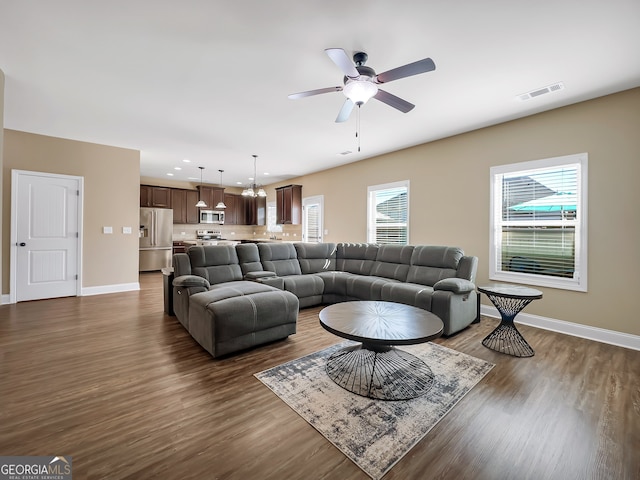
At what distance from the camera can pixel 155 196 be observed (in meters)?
8.24

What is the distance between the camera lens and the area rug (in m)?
1.61

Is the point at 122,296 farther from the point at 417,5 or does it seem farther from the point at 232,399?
the point at 417,5

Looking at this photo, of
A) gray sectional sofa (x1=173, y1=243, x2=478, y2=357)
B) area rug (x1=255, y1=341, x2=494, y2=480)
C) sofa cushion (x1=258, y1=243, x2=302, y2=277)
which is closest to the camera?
area rug (x1=255, y1=341, x2=494, y2=480)

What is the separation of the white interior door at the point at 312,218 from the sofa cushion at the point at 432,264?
346 centimetres

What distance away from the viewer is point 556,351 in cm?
300

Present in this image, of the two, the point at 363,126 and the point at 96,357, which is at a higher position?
the point at 363,126

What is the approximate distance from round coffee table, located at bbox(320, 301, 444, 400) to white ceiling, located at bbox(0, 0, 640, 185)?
2402mm

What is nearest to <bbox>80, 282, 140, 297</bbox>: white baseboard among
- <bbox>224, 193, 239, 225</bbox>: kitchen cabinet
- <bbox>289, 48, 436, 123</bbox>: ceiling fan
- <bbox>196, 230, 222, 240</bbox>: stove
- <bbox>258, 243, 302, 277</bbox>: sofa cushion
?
<bbox>258, 243, 302, 277</bbox>: sofa cushion

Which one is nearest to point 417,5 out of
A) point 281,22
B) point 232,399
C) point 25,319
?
point 281,22

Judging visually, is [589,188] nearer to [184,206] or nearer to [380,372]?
[380,372]

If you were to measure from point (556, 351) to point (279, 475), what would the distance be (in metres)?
3.19

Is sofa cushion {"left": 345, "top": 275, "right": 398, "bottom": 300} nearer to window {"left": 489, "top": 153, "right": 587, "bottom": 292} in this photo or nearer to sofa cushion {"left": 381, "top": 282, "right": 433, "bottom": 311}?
sofa cushion {"left": 381, "top": 282, "right": 433, "bottom": 311}

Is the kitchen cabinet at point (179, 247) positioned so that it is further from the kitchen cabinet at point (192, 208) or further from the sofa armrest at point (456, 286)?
the sofa armrest at point (456, 286)

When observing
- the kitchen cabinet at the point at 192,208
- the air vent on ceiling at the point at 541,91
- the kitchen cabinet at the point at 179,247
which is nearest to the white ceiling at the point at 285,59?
the air vent on ceiling at the point at 541,91
